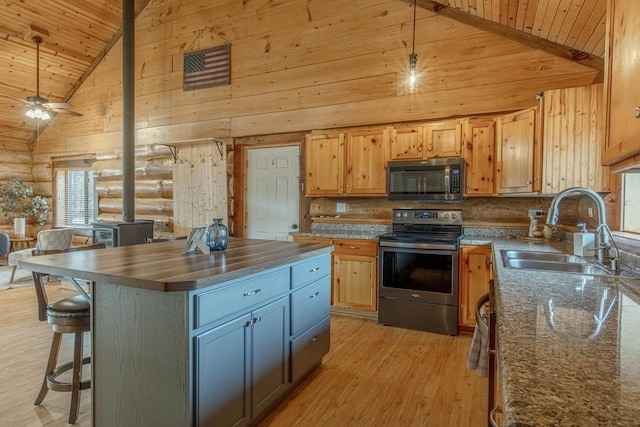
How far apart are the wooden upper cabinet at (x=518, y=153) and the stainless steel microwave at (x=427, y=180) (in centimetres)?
37

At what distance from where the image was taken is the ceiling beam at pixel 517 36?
11.3ft

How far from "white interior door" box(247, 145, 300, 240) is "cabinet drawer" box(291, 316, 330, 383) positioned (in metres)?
2.26

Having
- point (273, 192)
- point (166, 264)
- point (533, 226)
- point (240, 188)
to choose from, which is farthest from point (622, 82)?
point (240, 188)

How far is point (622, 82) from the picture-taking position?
134 cm

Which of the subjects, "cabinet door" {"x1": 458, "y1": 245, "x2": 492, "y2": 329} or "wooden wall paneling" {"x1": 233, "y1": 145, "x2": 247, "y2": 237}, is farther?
"wooden wall paneling" {"x1": 233, "y1": 145, "x2": 247, "y2": 237}

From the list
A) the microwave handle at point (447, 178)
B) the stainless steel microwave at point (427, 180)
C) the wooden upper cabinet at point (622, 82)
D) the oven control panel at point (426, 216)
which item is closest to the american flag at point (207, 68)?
the stainless steel microwave at point (427, 180)

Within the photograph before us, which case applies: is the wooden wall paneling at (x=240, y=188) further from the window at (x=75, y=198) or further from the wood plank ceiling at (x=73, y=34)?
the window at (x=75, y=198)

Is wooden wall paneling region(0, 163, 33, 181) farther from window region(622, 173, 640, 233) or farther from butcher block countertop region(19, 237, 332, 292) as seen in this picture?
window region(622, 173, 640, 233)

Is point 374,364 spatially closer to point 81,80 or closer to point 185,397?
point 185,397

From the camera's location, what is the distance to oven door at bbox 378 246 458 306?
11.4 ft

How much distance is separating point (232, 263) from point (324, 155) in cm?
265

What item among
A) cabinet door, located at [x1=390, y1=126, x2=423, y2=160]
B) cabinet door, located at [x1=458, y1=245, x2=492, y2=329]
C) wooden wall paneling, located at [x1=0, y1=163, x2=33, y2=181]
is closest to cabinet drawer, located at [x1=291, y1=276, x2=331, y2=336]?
cabinet door, located at [x1=458, y1=245, x2=492, y2=329]

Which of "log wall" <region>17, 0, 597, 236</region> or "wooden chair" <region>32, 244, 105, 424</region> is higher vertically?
"log wall" <region>17, 0, 597, 236</region>

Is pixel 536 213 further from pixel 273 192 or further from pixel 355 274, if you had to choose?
pixel 273 192
